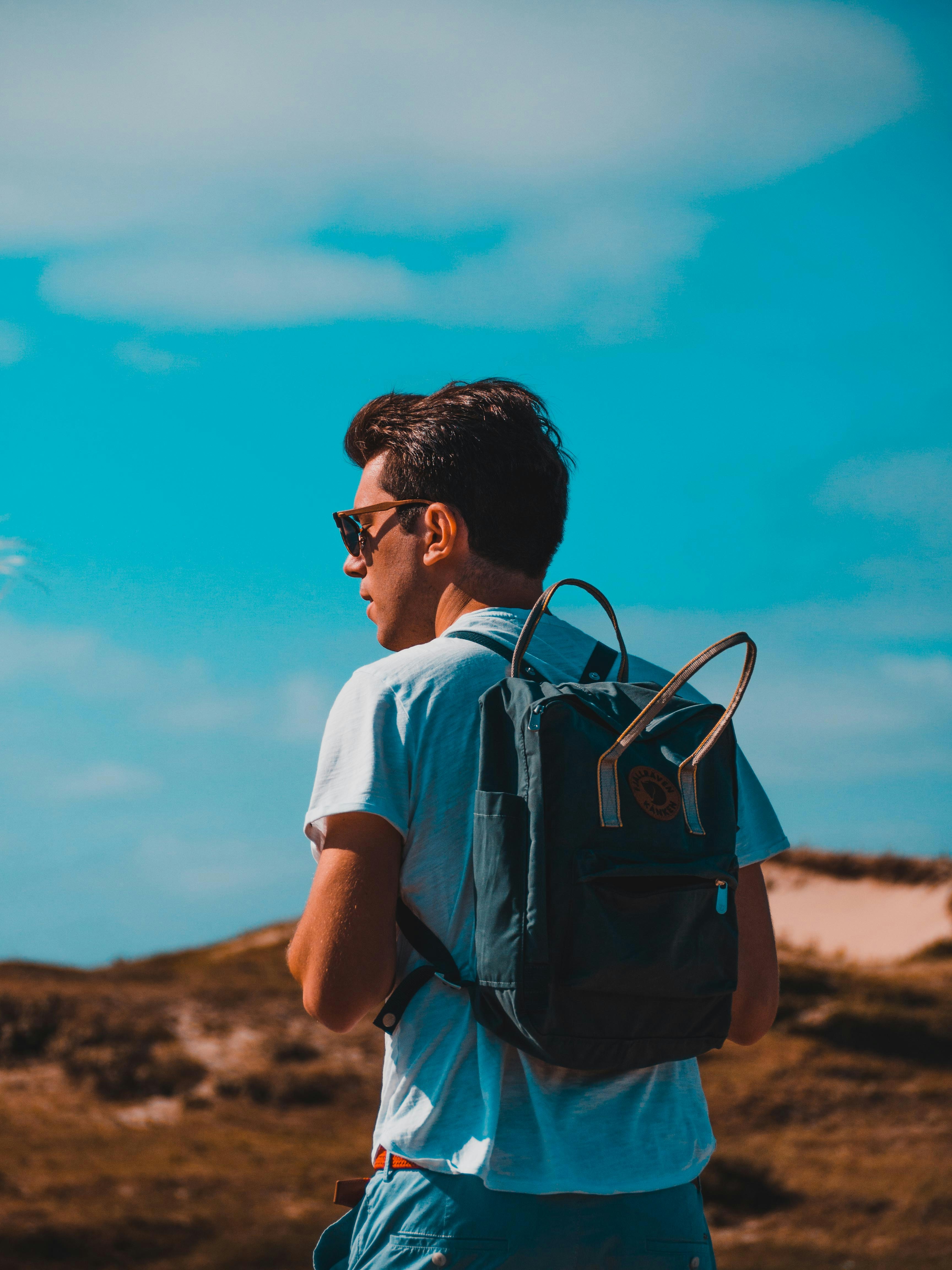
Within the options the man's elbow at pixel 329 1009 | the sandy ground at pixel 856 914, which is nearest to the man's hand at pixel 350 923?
the man's elbow at pixel 329 1009

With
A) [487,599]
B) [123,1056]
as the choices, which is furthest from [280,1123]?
[487,599]

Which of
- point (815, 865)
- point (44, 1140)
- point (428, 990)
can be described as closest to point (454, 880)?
Result: point (428, 990)

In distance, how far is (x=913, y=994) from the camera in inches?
704

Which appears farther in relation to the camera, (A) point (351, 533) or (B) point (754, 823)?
(A) point (351, 533)

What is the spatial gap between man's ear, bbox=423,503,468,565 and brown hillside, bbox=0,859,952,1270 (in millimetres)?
8882

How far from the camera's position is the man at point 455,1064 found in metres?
1.65

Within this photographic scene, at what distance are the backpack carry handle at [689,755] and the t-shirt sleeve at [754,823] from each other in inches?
9.8

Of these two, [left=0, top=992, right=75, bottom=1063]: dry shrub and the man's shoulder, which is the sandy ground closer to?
[left=0, top=992, right=75, bottom=1063]: dry shrub

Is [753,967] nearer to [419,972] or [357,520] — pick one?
[419,972]

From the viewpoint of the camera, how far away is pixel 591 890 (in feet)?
5.44

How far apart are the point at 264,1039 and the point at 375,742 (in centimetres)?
1409

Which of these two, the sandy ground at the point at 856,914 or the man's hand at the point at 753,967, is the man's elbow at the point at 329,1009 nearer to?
the man's hand at the point at 753,967

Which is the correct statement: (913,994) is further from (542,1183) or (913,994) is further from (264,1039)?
(542,1183)

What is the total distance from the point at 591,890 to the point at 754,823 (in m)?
0.60
